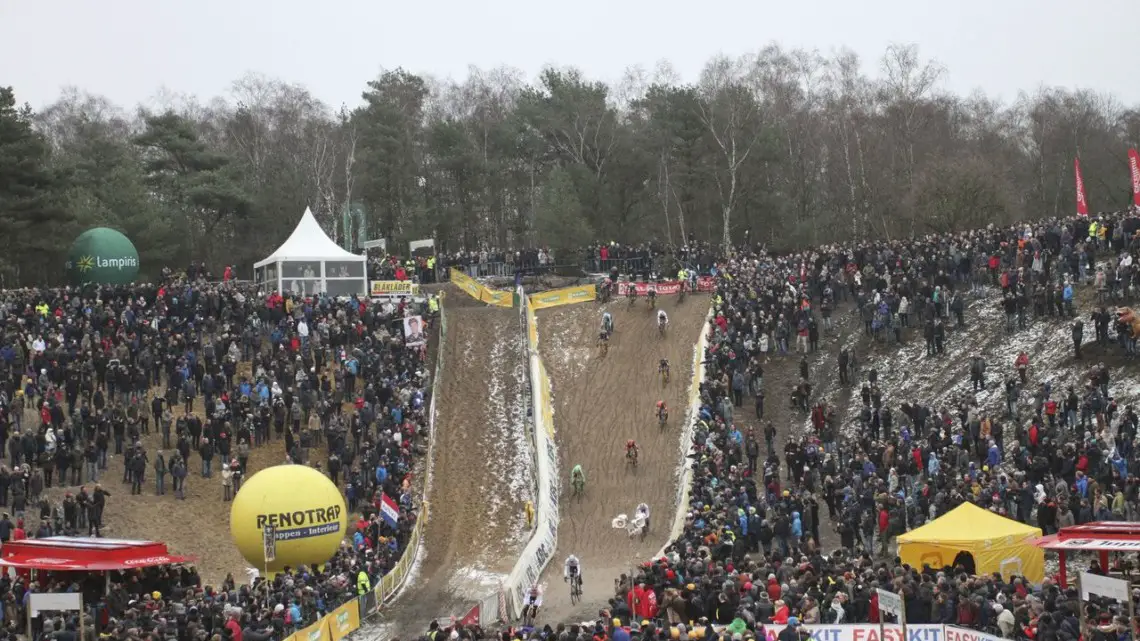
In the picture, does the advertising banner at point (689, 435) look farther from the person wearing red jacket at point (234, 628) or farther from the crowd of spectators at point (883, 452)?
the person wearing red jacket at point (234, 628)

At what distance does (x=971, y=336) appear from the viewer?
146ft

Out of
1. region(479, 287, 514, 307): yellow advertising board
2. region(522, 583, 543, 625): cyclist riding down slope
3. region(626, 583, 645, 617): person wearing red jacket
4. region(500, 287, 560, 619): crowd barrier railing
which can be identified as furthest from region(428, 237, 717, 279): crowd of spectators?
region(626, 583, 645, 617): person wearing red jacket

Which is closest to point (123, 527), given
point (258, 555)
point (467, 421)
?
point (258, 555)

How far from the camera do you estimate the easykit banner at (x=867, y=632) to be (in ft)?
71.1

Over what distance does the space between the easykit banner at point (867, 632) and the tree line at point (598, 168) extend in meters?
42.6

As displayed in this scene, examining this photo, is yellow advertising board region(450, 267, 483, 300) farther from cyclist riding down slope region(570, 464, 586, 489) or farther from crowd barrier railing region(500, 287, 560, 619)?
cyclist riding down slope region(570, 464, 586, 489)

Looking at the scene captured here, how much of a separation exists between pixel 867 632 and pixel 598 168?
58004mm

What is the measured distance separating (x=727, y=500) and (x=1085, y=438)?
8718 millimetres

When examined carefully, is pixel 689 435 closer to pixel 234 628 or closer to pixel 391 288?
pixel 391 288

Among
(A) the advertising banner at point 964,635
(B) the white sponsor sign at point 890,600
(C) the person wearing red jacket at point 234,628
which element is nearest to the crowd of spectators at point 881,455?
(A) the advertising banner at point 964,635

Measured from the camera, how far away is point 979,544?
26953 millimetres

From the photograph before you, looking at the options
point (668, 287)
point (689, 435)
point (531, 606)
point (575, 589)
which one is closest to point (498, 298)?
point (668, 287)

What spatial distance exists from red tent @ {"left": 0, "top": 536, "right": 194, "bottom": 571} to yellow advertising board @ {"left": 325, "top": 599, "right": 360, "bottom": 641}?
3.90m

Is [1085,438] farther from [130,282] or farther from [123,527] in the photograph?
[130,282]
